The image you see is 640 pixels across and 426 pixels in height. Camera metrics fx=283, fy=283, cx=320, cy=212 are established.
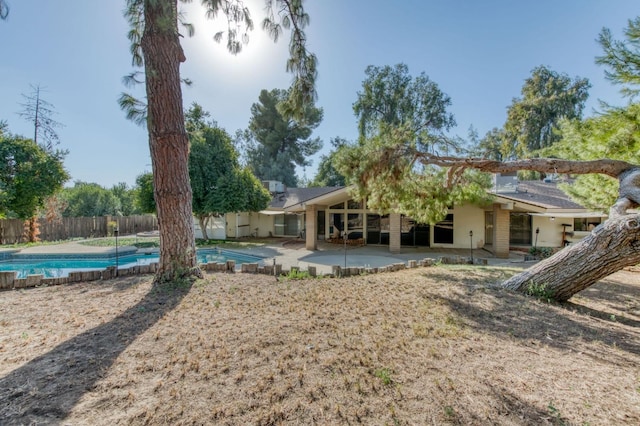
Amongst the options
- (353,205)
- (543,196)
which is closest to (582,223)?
(543,196)

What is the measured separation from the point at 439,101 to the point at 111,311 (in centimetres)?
3136

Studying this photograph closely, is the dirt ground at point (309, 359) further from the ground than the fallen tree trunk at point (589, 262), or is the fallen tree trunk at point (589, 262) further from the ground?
the fallen tree trunk at point (589, 262)

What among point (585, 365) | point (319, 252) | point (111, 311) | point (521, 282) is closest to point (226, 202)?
point (319, 252)

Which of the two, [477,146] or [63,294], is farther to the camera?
[477,146]

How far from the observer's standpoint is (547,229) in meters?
14.9

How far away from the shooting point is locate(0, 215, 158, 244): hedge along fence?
692 inches

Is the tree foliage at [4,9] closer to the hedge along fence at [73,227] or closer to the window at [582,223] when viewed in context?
the hedge along fence at [73,227]

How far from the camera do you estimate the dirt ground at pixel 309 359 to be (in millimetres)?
2129

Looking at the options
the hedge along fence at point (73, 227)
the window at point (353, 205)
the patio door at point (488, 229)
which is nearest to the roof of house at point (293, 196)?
the window at point (353, 205)

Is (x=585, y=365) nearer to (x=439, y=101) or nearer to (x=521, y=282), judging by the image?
(x=521, y=282)

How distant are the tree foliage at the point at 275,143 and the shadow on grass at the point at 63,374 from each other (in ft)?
98.2

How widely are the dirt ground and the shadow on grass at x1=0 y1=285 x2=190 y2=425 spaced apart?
0.5 inches

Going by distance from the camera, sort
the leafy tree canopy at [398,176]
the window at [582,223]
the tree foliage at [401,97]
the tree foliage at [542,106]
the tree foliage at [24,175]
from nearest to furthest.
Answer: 1. the leafy tree canopy at [398,176]
2. the window at [582,223]
3. the tree foliage at [24,175]
4. the tree foliage at [542,106]
5. the tree foliage at [401,97]

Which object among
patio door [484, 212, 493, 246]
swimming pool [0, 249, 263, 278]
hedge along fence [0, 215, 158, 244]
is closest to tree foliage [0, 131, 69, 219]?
hedge along fence [0, 215, 158, 244]
